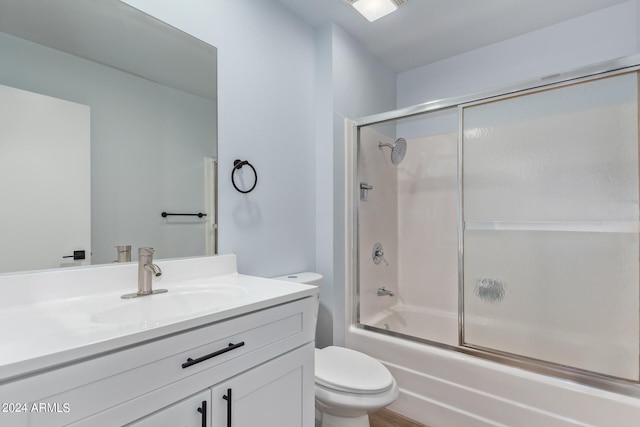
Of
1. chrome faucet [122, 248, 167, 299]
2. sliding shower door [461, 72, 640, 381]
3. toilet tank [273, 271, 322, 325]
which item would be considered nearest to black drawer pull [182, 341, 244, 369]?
chrome faucet [122, 248, 167, 299]

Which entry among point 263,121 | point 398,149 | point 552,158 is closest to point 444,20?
point 398,149

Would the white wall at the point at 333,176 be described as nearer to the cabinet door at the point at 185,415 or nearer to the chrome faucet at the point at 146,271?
the chrome faucet at the point at 146,271

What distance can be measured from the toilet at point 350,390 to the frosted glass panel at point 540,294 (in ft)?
2.04

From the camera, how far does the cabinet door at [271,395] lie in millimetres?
835

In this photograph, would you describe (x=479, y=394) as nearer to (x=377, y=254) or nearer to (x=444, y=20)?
(x=377, y=254)

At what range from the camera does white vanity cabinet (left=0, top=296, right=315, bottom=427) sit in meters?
0.58

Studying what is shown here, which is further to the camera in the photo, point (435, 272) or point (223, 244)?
point (435, 272)

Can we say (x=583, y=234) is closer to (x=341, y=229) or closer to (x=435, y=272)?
(x=435, y=272)

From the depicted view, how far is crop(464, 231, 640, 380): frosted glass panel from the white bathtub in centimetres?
19

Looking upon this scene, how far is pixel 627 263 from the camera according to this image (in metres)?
1.43

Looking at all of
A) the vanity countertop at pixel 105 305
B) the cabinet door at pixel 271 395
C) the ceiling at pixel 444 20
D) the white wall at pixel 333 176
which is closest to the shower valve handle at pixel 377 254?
the white wall at pixel 333 176

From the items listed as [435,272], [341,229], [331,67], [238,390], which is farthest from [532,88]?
[238,390]

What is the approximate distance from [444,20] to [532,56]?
28.3 inches

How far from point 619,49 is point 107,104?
2824mm
